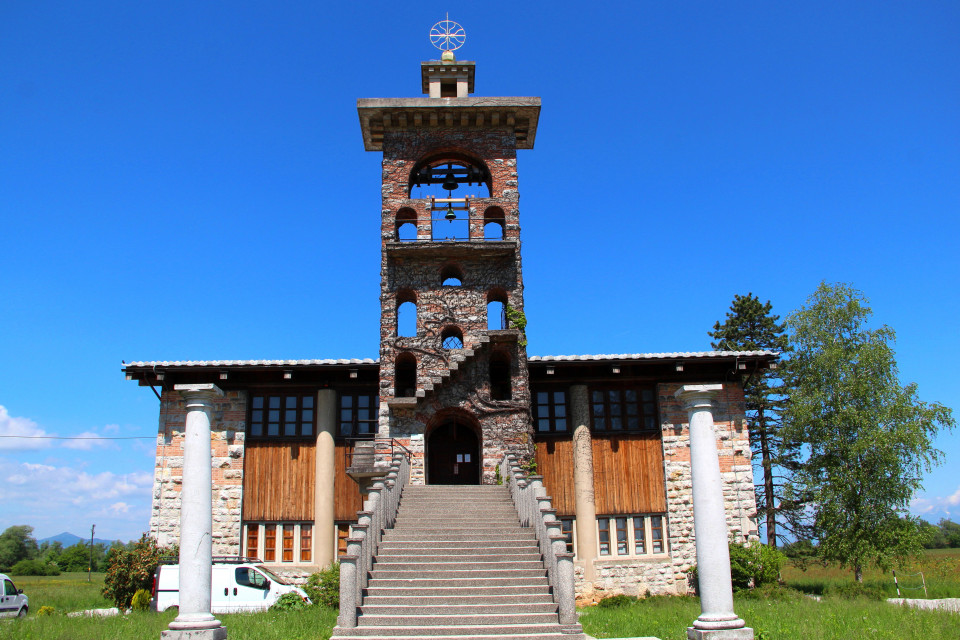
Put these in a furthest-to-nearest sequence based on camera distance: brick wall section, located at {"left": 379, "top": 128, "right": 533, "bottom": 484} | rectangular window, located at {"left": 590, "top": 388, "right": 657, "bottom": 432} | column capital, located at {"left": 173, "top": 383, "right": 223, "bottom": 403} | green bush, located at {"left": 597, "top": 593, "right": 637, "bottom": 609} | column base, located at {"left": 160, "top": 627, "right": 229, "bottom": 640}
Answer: rectangular window, located at {"left": 590, "top": 388, "right": 657, "bottom": 432}
brick wall section, located at {"left": 379, "top": 128, "right": 533, "bottom": 484}
green bush, located at {"left": 597, "top": 593, "right": 637, "bottom": 609}
column capital, located at {"left": 173, "top": 383, "right": 223, "bottom": 403}
column base, located at {"left": 160, "top": 627, "right": 229, "bottom": 640}

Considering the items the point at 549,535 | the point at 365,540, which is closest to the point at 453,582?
the point at 365,540

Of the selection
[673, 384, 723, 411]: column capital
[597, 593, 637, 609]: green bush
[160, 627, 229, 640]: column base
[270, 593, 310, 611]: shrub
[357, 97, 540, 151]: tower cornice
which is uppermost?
[357, 97, 540, 151]: tower cornice

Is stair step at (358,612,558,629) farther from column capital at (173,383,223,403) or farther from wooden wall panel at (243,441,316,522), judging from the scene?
wooden wall panel at (243,441,316,522)

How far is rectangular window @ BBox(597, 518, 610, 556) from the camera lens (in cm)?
2245

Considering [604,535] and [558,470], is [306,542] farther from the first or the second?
[604,535]

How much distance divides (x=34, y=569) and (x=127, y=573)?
44.5m

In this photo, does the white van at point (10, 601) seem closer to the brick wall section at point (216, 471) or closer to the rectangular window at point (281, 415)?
the brick wall section at point (216, 471)

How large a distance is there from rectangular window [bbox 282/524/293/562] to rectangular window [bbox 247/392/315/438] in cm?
287

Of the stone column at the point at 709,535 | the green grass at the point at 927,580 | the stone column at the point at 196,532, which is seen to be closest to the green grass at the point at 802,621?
the stone column at the point at 709,535

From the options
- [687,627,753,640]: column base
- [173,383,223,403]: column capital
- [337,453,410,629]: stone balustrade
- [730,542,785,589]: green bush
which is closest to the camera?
[687,627,753,640]: column base

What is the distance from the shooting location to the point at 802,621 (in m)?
13.8

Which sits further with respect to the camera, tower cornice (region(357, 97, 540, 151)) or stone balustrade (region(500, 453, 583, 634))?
tower cornice (region(357, 97, 540, 151))

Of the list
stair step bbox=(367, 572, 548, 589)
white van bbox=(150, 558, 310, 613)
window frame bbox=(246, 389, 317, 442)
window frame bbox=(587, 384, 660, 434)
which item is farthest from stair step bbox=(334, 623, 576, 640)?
window frame bbox=(587, 384, 660, 434)

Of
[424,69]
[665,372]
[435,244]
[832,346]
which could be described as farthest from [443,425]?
[832,346]
